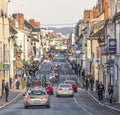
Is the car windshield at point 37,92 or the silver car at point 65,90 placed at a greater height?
the car windshield at point 37,92

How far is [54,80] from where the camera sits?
99500 millimetres

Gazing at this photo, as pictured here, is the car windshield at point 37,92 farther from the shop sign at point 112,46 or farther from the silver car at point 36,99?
the shop sign at point 112,46

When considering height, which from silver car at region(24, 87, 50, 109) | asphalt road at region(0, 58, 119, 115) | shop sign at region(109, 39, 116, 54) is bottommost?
asphalt road at region(0, 58, 119, 115)

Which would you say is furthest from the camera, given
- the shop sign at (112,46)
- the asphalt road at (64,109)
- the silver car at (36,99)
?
the shop sign at (112,46)

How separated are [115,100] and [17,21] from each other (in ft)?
267

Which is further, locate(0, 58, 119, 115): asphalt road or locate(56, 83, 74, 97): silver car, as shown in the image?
locate(56, 83, 74, 97): silver car

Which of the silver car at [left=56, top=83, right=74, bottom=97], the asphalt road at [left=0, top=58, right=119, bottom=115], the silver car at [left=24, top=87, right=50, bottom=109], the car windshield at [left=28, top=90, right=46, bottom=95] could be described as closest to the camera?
the asphalt road at [left=0, top=58, right=119, bottom=115]

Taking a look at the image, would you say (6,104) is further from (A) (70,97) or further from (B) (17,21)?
(B) (17,21)

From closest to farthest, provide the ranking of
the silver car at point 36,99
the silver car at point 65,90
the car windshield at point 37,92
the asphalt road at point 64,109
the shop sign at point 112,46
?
the asphalt road at point 64,109 → the silver car at point 36,99 → the car windshield at point 37,92 → the shop sign at point 112,46 → the silver car at point 65,90

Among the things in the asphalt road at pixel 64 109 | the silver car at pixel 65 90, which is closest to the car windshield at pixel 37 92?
the asphalt road at pixel 64 109

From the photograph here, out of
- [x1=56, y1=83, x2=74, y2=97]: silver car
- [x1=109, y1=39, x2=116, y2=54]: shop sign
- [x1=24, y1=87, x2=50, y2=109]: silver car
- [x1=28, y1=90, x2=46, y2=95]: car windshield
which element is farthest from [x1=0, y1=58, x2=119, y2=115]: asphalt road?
[x1=109, y1=39, x2=116, y2=54]: shop sign

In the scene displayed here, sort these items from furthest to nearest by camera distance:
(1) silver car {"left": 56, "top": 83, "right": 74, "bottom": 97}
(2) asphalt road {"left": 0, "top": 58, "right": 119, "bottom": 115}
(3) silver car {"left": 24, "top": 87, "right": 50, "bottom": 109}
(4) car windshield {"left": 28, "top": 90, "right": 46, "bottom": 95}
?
(1) silver car {"left": 56, "top": 83, "right": 74, "bottom": 97}
(4) car windshield {"left": 28, "top": 90, "right": 46, "bottom": 95}
(3) silver car {"left": 24, "top": 87, "right": 50, "bottom": 109}
(2) asphalt road {"left": 0, "top": 58, "right": 119, "bottom": 115}

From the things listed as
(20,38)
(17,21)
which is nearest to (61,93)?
(20,38)

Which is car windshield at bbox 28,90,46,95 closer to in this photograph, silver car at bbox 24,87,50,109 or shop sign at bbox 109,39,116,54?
silver car at bbox 24,87,50,109
